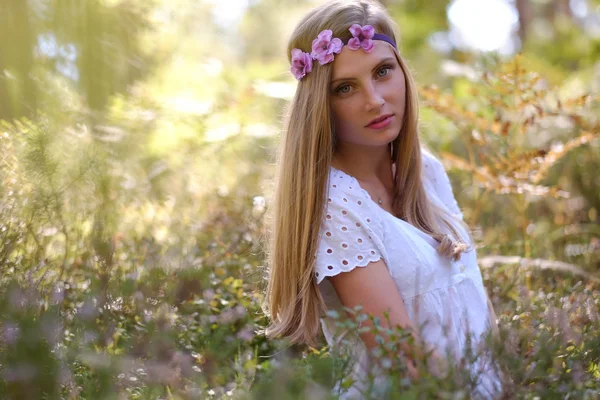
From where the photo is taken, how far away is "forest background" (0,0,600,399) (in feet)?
6.32

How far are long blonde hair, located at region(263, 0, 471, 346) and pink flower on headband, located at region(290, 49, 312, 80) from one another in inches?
0.9

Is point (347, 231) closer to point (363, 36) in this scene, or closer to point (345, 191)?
point (345, 191)

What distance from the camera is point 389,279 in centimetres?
234

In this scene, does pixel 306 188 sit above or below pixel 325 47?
below

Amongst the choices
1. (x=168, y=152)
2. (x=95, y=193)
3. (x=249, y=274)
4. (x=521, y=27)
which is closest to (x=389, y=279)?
(x=249, y=274)

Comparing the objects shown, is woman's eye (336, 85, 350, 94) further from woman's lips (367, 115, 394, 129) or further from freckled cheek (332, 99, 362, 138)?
woman's lips (367, 115, 394, 129)

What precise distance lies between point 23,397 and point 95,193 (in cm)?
145

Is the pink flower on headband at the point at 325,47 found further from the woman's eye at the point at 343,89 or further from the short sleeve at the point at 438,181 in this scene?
the short sleeve at the point at 438,181

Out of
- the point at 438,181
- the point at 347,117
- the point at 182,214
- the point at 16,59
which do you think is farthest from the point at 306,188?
the point at 182,214

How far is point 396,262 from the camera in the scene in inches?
96.6

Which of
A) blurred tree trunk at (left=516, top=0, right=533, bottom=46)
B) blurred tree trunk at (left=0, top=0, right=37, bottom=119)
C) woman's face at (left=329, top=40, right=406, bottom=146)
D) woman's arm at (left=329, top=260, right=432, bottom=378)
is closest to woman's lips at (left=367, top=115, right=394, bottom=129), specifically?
woman's face at (left=329, top=40, right=406, bottom=146)

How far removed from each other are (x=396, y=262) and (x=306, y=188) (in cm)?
44

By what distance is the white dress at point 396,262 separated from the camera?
2.36 meters

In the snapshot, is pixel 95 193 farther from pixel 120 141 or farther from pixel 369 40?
pixel 120 141
